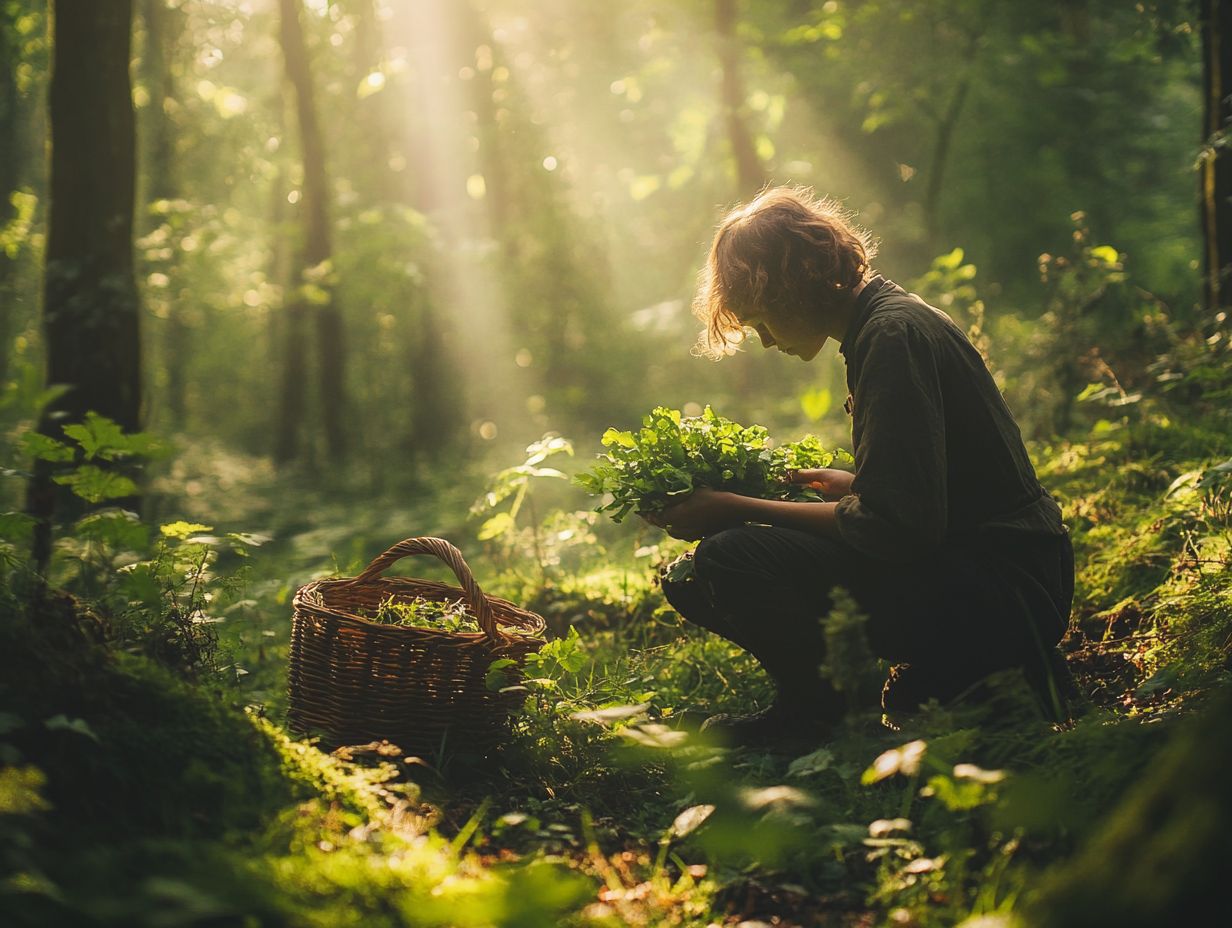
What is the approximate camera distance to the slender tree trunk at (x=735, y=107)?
40.3 ft

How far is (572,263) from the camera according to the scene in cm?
1329

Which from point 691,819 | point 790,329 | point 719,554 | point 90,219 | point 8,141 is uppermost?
point 8,141

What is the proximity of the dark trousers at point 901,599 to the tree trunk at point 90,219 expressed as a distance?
407cm

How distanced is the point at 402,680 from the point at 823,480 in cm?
165

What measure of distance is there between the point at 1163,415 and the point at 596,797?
4179 millimetres

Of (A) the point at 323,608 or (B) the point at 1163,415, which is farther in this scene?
(B) the point at 1163,415

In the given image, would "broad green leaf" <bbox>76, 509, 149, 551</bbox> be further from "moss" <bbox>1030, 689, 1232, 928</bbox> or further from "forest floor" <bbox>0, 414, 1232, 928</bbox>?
"moss" <bbox>1030, 689, 1232, 928</bbox>

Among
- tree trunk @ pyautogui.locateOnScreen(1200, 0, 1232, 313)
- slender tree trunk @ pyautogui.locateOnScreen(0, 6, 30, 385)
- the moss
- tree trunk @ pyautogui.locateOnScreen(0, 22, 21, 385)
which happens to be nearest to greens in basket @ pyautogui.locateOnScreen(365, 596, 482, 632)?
the moss

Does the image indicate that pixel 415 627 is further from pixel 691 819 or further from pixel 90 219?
pixel 90 219

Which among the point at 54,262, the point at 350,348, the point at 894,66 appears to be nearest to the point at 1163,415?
the point at 54,262

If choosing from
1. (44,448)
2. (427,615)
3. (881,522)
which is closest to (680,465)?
(881,522)

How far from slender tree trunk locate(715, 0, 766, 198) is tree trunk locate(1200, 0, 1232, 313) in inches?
273

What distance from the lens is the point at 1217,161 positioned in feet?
18.8

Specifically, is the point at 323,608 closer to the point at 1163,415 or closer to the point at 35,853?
the point at 35,853
